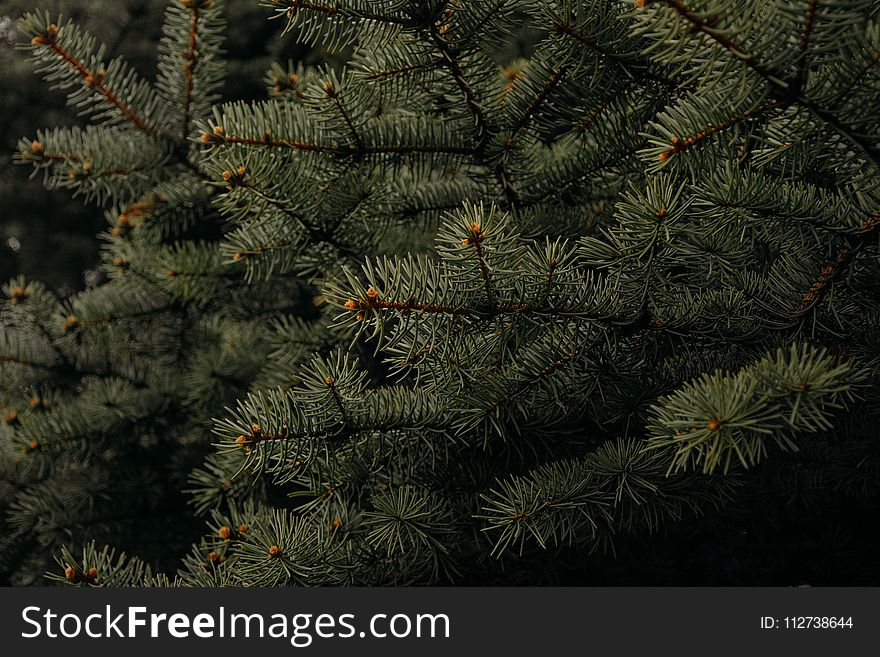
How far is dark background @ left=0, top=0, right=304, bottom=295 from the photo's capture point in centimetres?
164

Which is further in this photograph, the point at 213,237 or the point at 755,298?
the point at 213,237

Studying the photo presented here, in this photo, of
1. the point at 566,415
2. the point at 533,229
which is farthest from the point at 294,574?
the point at 533,229

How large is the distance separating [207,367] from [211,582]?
0.41 metres

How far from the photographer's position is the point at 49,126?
5.41ft

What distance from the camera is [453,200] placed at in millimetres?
883

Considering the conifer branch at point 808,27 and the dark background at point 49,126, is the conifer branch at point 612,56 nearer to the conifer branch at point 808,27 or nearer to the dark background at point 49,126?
the conifer branch at point 808,27

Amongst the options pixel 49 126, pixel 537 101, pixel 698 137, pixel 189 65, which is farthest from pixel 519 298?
pixel 49 126

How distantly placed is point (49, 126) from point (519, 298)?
153 centimetres

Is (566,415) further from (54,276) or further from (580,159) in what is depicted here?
(54,276)

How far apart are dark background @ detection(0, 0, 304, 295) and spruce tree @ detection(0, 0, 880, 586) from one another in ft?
2.40

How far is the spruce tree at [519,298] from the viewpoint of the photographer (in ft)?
1.70

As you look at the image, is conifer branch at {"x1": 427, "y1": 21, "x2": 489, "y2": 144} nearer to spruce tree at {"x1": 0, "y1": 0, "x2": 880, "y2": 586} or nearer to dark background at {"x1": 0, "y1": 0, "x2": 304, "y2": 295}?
spruce tree at {"x1": 0, "y1": 0, "x2": 880, "y2": 586}

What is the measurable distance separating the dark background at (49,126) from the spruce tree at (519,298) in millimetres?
732

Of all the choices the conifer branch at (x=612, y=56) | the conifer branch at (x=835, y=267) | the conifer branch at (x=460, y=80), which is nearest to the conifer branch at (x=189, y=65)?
the conifer branch at (x=460, y=80)
